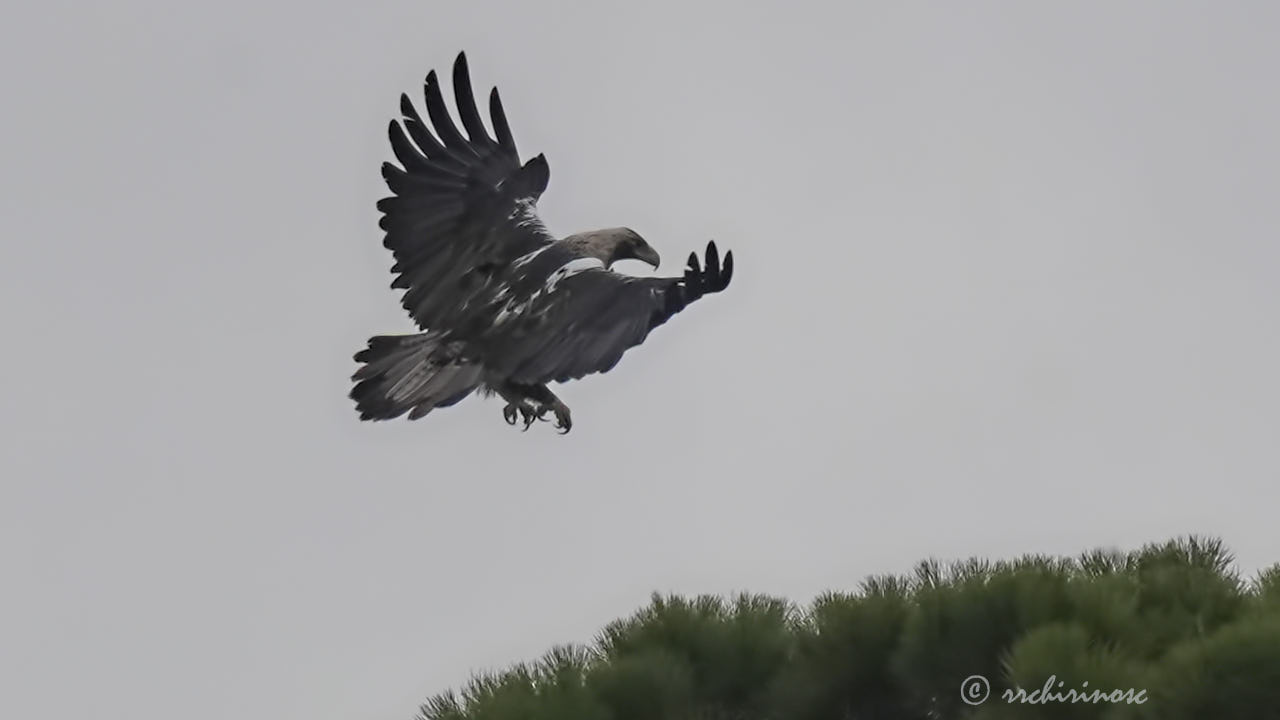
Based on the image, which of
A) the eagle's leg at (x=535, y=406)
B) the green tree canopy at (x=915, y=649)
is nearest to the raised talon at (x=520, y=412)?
the eagle's leg at (x=535, y=406)

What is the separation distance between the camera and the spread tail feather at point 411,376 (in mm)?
11555

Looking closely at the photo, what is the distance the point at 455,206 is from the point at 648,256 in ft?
3.94

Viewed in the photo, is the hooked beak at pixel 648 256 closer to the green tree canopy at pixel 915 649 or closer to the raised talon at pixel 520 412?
the raised talon at pixel 520 412

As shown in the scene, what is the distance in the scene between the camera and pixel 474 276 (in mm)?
11875

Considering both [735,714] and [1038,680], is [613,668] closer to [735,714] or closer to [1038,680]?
[735,714]

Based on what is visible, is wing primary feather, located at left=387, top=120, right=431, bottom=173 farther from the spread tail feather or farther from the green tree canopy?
the green tree canopy

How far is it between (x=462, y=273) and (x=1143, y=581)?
4.15 m

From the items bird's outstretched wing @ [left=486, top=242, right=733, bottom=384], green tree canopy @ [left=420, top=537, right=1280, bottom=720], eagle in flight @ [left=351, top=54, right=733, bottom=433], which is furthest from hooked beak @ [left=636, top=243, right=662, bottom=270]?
green tree canopy @ [left=420, top=537, right=1280, bottom=720]

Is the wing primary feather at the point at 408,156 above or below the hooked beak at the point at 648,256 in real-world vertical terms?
above

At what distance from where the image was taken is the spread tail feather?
11.6 m

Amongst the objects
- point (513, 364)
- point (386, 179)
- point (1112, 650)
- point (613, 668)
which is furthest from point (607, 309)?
point (1112, 650)

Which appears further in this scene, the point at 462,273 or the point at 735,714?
the point at 462,273

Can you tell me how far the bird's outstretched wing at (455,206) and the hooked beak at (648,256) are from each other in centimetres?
72

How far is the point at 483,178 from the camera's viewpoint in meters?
12.0
